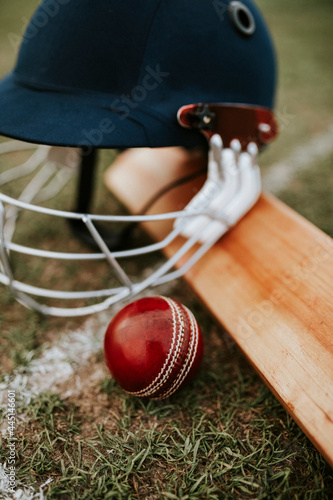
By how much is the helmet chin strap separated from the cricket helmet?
13mm

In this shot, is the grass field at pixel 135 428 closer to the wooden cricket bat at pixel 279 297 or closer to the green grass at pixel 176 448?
the green grass at pixel 176 448

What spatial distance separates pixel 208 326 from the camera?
1.15 meters

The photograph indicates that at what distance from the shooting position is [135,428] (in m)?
0.92

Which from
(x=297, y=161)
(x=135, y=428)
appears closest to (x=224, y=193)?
(x=135, y=428)

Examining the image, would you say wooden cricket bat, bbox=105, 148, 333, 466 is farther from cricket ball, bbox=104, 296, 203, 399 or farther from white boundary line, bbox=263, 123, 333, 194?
white boundary line, bbox=263, 123, 333, 194

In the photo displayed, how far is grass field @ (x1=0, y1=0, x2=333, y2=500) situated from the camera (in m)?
0.80

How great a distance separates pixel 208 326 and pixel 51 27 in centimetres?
100

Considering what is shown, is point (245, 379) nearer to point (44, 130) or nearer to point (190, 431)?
point (190, 431)

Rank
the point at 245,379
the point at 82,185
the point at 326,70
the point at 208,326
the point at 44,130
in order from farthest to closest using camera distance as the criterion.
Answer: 1. the point at 326,70
2. the point at 82,185
3. the point at 208,326
4. the point at 245,379
5. the point at 44,130

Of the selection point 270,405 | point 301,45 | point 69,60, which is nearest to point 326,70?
point 301,45

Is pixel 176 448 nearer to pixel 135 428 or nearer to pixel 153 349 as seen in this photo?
pixel 135 428

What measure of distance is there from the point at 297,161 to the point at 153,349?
58.2 inches

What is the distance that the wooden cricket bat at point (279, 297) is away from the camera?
31.1 inches

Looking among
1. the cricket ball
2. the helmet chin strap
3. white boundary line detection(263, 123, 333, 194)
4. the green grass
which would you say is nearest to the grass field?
the green grass
